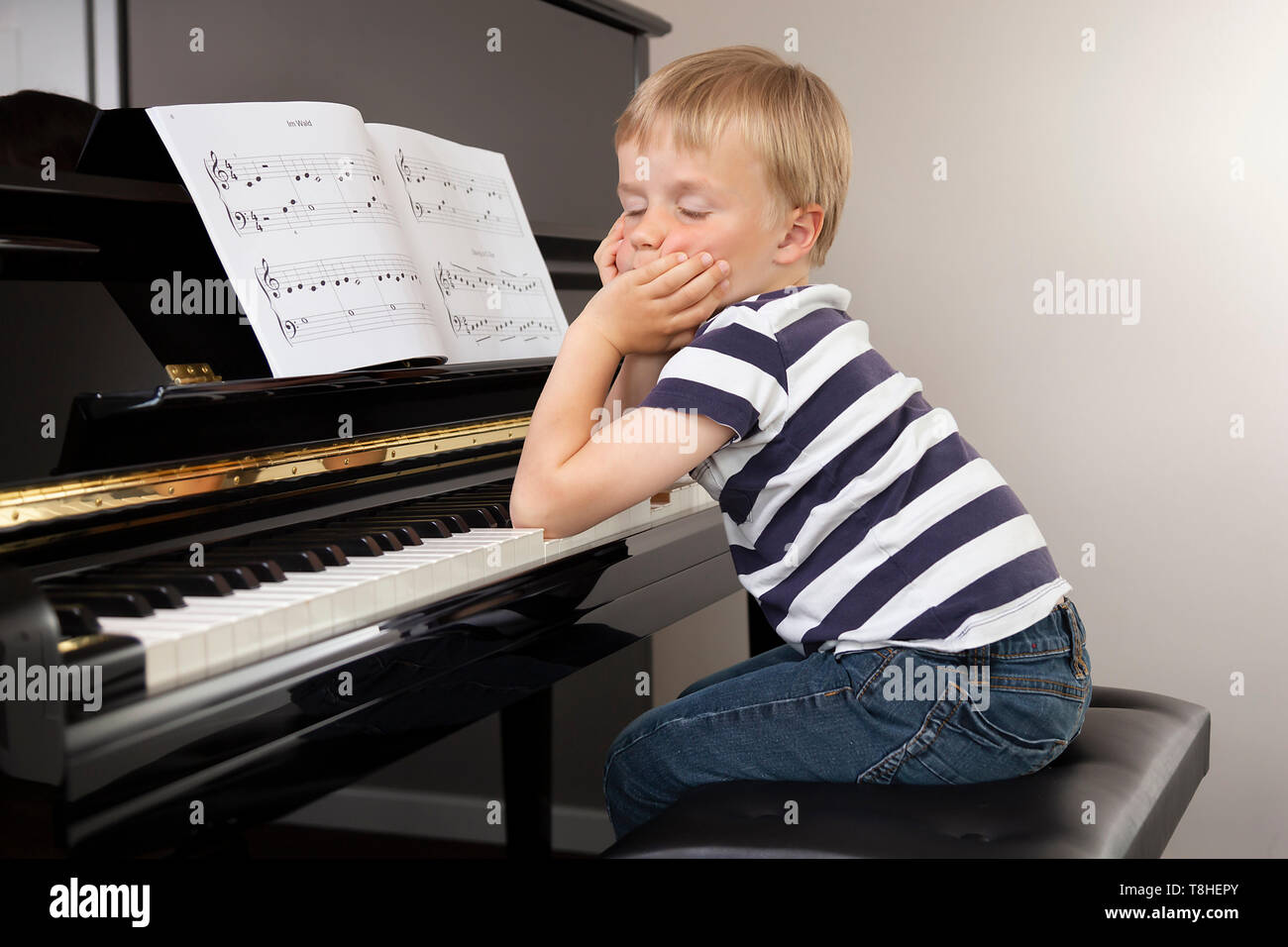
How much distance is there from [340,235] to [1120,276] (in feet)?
5.85

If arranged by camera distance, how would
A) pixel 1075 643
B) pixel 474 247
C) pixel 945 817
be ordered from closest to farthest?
1. pixel 945 817
2. pixel 1075 643
3. pixel 474 247

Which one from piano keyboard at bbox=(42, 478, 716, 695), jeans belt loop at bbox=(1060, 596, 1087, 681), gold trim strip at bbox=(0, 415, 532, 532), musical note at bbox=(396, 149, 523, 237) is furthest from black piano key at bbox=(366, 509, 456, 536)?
jeans belt loop at bbox=(1060, 596, 1087, 681)

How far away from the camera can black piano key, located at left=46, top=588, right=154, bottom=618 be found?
0.82 metres

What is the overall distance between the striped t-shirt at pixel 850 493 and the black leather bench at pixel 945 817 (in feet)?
0.47

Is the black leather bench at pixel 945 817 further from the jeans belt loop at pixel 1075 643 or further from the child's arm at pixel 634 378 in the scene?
the child's arm at pixel 634 378

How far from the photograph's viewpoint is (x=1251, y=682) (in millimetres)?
2371

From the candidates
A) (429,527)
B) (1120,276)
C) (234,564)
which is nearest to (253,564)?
(234,564)

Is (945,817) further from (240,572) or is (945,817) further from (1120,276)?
(1120,276)

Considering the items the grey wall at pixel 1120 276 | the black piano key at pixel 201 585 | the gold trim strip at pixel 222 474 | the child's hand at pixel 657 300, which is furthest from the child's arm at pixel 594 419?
the grey wall at pixel 1120 276

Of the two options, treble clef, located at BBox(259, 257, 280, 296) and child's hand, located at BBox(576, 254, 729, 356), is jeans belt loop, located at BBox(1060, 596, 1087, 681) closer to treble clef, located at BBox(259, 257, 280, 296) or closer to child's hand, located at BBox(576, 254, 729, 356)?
child's hand, located at BBox(576, 254, 729, 356)

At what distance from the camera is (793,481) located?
1.04 metres

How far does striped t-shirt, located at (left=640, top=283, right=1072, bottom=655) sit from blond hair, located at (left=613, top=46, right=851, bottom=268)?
0.13 meters
